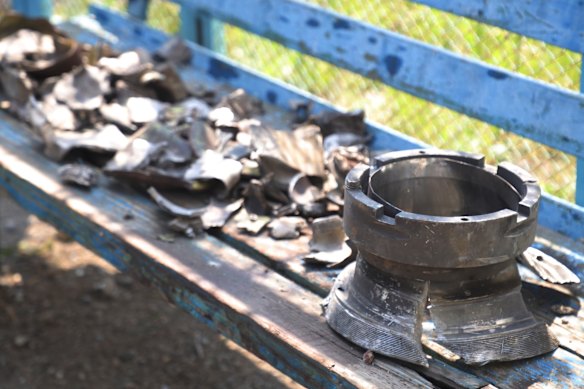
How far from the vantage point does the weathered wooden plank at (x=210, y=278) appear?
204cm

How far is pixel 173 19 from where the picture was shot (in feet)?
16.9

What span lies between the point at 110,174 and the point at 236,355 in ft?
3.81

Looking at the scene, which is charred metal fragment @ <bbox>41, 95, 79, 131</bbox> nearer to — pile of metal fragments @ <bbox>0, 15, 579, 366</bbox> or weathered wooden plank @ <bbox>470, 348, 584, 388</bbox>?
pile of metal fragments @ <bbox>0, 15, 579, 366</bbox>

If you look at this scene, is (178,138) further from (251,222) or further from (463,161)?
(463,161)

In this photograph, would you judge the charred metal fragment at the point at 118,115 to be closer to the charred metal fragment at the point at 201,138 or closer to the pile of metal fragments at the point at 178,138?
the pile of metal fragments at the point at 178,138

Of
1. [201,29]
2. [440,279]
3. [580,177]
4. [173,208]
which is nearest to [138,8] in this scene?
[201,29]

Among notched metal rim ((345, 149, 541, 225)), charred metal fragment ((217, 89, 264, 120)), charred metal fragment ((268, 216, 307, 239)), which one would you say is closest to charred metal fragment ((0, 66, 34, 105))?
charred metal fragment ((217, 89, 264, 120))

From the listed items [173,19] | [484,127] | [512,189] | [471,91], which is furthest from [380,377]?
[173,19]

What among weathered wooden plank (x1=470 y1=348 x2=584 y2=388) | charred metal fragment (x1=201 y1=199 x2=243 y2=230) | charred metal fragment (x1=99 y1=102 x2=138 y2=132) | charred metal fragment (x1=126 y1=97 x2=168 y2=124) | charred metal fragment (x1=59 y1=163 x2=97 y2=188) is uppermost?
weathered wooden plank (x1=470 y1=348 x2=584 y2=388)

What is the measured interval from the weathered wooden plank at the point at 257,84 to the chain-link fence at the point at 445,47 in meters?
0.57

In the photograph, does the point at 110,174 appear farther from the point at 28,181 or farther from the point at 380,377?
the point at 380,377

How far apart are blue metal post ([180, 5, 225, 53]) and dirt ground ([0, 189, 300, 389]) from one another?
3.90 feet

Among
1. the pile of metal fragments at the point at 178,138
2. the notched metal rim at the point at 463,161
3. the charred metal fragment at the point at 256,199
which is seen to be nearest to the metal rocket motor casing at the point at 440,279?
the notched metal rim at the point at 463,161

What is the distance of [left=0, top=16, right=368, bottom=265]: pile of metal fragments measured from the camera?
279cm
